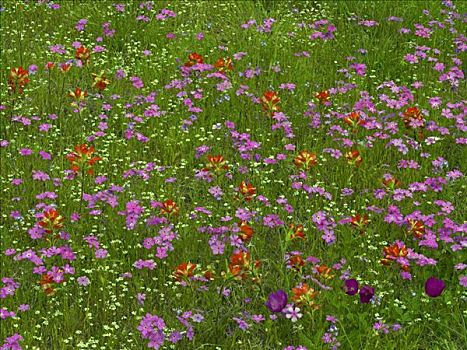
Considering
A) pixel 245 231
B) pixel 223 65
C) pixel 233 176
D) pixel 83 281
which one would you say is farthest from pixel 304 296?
pixel 223 65

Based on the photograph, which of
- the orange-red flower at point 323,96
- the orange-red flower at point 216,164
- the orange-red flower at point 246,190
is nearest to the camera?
the orange-red flower at point 246,190

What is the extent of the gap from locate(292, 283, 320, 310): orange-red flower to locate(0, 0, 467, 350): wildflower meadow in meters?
0.01

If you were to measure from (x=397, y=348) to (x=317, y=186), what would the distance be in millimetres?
1445

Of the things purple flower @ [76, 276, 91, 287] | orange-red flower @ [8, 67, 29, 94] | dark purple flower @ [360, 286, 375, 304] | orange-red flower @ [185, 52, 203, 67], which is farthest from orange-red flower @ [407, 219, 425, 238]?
orange-red flower @ [8, 67, 29, 94]

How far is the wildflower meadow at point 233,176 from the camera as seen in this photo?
4.09m

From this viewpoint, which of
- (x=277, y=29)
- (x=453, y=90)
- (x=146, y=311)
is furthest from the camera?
(x=277, y=29)

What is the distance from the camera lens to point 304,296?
387cm

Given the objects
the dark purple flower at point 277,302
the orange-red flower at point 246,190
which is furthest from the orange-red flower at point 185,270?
the orange-red flower at point 246,190

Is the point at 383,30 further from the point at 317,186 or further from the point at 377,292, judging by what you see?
the point at 377,292

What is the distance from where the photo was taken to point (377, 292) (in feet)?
13.9

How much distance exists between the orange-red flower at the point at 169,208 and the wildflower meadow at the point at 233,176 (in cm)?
2

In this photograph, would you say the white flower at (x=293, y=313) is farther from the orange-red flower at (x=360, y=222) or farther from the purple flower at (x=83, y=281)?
the purple flower at (x=83, y=281)

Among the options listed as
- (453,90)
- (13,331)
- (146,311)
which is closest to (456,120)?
(453,90)

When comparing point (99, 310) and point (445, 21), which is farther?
point (445, 21)
